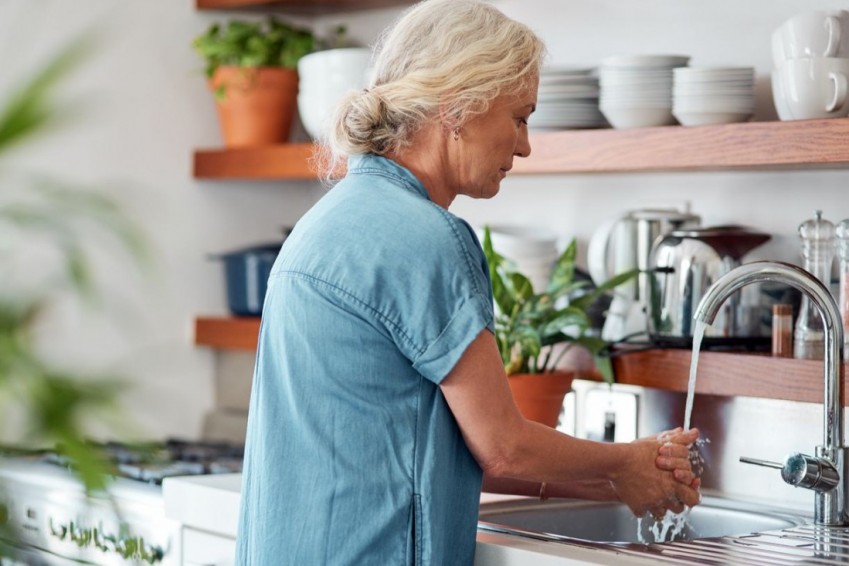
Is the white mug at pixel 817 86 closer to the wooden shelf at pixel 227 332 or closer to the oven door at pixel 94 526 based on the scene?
the oven door at pixel 94 526

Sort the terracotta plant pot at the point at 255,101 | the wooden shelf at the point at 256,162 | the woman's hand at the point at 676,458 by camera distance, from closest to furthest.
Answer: the woman's hand at the point at 676,458
the wooden shelf at the point at 256,162
the terracotta plant pot at the point at 255,101

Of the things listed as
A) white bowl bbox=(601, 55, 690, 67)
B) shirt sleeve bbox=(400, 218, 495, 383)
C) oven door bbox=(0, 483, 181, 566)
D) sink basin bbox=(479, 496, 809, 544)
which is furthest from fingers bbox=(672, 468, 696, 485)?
oven door bbox=(0, 483, 181, 566)

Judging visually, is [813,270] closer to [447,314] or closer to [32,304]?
[447,314]

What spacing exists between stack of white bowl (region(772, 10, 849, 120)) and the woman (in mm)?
516

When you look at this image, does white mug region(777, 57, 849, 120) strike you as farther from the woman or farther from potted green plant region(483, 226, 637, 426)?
the woman

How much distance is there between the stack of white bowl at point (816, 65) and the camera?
1.79 metres

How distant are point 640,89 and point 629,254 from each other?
0.95ft

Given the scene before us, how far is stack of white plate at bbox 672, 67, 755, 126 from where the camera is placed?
1.94m

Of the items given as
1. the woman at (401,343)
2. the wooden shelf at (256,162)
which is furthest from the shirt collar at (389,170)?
the wooden shelf at (256,162)

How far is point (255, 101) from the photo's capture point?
2.81 m

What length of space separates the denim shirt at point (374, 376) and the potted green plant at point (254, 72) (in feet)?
4.71

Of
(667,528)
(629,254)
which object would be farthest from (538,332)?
(667,528)

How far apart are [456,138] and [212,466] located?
1049mm

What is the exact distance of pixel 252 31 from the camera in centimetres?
279
